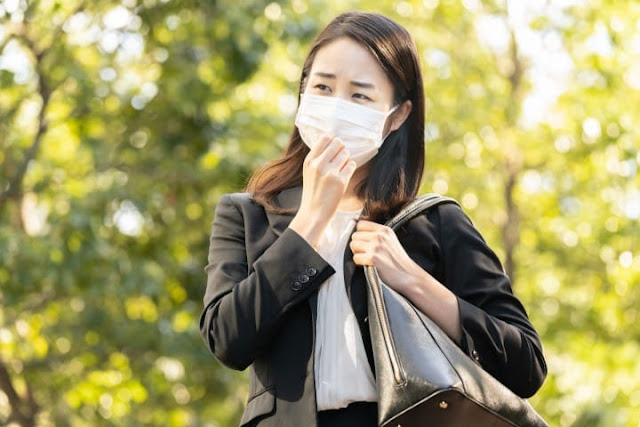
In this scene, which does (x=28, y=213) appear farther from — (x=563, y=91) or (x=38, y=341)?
(x=563, y=91)

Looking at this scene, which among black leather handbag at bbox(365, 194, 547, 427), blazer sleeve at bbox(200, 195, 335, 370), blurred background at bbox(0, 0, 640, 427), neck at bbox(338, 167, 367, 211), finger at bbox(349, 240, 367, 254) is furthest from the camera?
blurred background at bbox(0, 0, 640, 427)

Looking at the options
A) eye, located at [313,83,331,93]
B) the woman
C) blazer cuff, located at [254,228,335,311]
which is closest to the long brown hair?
the woman

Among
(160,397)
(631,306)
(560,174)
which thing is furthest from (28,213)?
(631,306)

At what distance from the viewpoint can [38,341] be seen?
39.6 ft

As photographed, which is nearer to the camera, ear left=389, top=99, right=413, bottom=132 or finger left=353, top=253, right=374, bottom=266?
finger left=353, top=253, right=374, bottom=266

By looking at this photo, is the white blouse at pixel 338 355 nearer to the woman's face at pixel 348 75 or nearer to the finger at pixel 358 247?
the finger at pixel 358 247

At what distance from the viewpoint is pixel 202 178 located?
10930mm

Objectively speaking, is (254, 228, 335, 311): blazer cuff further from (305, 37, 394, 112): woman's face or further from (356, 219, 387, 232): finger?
(305, 37, 394, 112): woman's face

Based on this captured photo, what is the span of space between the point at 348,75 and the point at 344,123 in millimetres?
107

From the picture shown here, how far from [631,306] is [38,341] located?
6.76 m

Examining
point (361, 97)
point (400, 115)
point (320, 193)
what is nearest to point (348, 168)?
point (320, 193)

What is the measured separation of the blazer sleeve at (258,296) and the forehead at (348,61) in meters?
0.40

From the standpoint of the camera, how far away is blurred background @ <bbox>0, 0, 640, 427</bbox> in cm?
1012

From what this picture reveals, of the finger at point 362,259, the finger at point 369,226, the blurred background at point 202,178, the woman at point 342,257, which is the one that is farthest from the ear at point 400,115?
the blurred background at point 202,178
